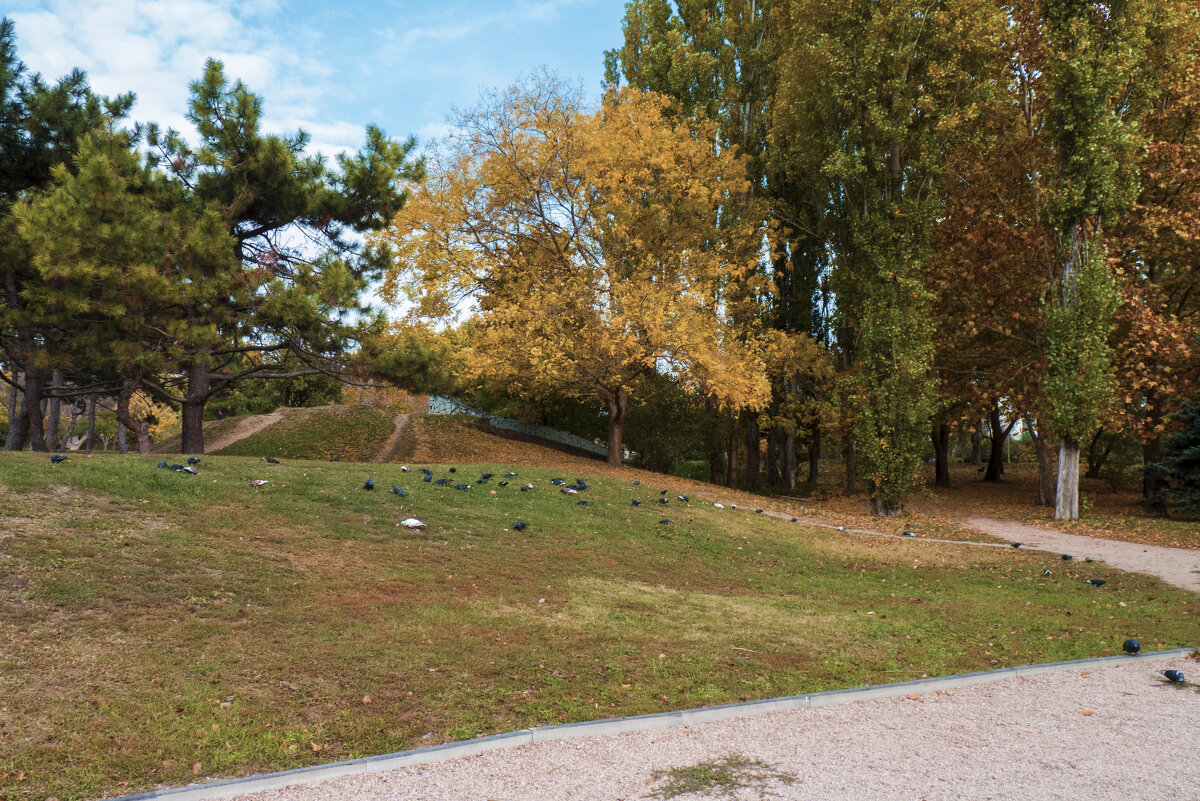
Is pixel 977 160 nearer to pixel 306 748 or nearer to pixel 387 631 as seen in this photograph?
pixel 387 631

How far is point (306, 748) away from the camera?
479 centimetres

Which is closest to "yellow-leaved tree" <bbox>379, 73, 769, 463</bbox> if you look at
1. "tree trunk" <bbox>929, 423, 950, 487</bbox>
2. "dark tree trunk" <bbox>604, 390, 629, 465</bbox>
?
"dark tree trunk" <bbox>604, 390, 629, 465</bbox>

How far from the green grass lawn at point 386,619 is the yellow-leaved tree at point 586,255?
24.2 feet

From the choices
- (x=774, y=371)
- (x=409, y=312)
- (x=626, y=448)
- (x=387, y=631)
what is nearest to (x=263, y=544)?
(x=387, y=631)

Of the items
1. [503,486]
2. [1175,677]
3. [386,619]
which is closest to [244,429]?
[503,486]

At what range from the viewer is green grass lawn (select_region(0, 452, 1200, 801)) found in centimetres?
496

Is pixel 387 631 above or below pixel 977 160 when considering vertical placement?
below

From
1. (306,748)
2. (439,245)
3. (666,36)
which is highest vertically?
(666,36)

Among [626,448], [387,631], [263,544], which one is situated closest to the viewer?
[387,631]

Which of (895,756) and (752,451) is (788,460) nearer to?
(752,451)

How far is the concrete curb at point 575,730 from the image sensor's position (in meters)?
4.28

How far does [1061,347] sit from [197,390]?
69.8 ft

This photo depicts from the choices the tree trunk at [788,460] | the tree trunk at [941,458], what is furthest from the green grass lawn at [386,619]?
the tree trunk at [941,458]

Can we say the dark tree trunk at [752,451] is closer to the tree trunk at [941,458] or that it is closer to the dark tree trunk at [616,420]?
the dark tree trunk at [616,420]
